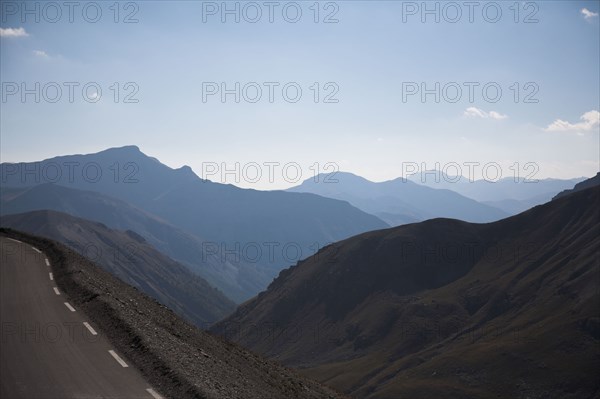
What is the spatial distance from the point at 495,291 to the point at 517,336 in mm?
25699

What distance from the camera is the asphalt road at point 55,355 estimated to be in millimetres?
12742

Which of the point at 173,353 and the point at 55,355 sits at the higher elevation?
the point at 55,355

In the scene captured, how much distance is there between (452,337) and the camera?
375ft

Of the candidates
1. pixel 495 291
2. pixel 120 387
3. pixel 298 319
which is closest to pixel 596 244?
pixel 495 291

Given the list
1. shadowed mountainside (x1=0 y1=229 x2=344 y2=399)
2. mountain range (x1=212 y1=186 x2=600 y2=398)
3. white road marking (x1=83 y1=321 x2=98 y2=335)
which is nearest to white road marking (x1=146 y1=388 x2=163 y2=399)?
shadowed mountainside (x1=0 y1=229 x2=344 y2=399)

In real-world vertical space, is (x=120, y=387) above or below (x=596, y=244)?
above

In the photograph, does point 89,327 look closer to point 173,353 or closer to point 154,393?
point 173,353

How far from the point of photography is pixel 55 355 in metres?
15.2

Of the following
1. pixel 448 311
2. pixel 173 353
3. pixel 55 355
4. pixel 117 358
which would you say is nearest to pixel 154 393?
pixel 117 358

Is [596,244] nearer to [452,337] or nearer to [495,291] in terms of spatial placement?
[495,291]

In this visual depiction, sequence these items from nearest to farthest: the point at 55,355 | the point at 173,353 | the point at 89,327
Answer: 1. the point at 55,355
2. the point at 173,353
3. the point at 89,327

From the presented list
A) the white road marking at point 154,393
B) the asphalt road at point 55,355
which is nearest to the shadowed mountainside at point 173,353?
the white road marking at point 154,393

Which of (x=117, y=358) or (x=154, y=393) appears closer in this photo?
(x=154, y=393)

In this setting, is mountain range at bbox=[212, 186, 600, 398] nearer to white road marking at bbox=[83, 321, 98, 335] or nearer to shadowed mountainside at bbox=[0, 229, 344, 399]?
shadowed mountainside at bbox=[0, 229, 344, 399]
